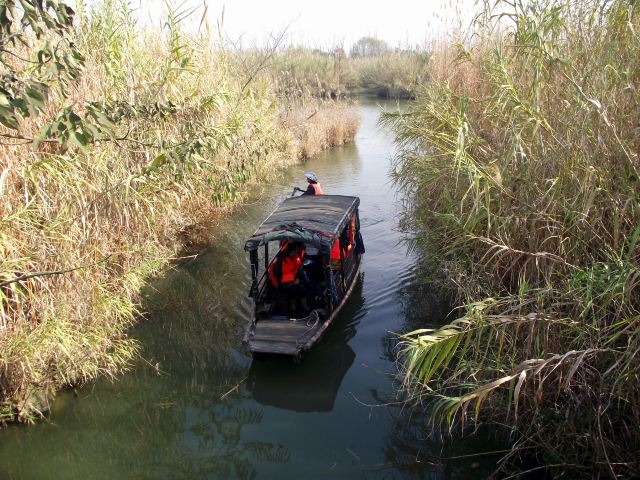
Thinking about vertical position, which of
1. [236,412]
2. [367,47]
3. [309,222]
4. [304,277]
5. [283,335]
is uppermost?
[367,47]

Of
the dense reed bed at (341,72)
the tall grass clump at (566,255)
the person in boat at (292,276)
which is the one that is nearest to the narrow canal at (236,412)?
the person in boat at (292,276)

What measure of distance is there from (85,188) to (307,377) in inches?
151

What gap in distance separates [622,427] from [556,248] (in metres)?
1.69

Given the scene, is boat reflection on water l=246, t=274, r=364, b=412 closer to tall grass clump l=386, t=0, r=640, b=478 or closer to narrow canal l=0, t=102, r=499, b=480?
narrow canal l=0, t=102, r=499, b=480

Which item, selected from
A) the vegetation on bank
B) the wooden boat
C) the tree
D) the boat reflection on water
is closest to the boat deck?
the wooden boat

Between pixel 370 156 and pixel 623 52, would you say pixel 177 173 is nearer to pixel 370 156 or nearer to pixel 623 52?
pixel 623 52

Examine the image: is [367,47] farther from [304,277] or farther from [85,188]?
[85,188]

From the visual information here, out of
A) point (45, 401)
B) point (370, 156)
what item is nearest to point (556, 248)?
point (45, 401)

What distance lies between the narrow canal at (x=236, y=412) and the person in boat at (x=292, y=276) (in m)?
0.84

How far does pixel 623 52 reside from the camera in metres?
5.11

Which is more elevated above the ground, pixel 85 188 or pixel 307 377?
pixel 85 188

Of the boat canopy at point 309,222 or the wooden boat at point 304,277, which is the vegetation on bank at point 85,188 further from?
Answer: the wooden boat at point 304,277

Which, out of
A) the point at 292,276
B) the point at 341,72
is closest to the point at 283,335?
the point at 292,276

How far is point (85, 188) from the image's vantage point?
6.64 m
